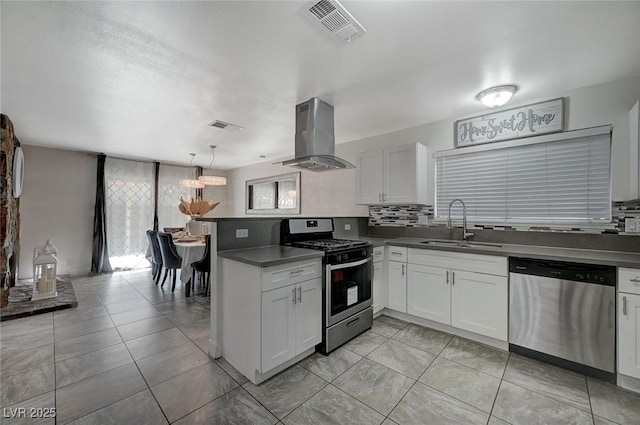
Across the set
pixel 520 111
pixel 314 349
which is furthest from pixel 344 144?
pixel 314 349

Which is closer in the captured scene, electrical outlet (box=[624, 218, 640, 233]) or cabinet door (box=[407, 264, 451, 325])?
electrical outlet (box=[624, 218, 640, 233])

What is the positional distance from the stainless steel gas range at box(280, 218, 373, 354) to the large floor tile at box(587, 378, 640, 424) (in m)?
1.67

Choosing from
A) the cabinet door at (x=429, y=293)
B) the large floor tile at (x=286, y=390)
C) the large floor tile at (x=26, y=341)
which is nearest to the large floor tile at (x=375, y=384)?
the large floor tile at (x=286, y=390)

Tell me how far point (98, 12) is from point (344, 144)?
338 cm

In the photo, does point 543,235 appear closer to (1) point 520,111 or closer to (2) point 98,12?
(1) point 520,111

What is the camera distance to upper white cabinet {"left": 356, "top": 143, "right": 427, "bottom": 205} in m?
3.19

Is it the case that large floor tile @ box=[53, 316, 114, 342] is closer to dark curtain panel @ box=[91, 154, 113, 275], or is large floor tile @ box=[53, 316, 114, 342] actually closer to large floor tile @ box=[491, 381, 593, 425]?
dark curtain panel @ box=[91, 154, 113, 275]

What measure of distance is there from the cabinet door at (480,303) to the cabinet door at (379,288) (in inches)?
29.1

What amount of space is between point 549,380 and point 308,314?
1843mm

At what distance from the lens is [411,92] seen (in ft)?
8.64

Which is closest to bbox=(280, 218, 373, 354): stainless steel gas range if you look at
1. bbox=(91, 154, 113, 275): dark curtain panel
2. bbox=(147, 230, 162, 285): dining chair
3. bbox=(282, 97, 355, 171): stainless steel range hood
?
bbox=(282, 97, 355, 171): stainless steel range hood

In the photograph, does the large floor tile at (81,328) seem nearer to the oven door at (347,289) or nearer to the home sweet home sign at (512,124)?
the oven door at (347,289)

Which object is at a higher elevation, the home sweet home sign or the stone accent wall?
the home sweet home sign

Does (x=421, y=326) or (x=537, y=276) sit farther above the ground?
(x=537, y=276)
